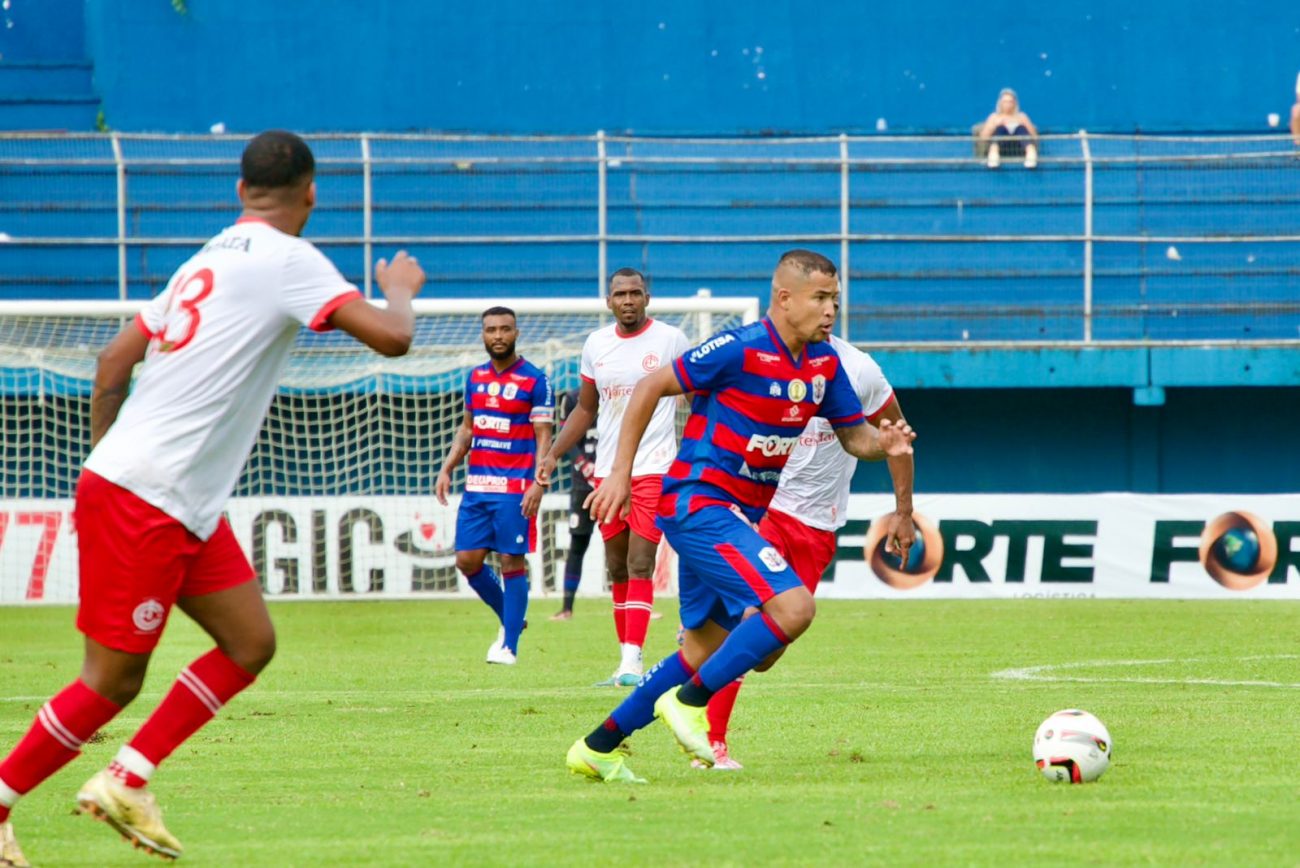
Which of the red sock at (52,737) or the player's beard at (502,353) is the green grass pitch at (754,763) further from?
the player's beard at (502,353)

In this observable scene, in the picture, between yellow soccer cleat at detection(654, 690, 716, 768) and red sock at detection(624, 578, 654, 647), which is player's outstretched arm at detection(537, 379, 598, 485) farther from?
yellow soccer cleat at detection(654, 690, 716, 768)

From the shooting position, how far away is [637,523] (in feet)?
38.1

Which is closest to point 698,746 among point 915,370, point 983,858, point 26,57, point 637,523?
point 983,858

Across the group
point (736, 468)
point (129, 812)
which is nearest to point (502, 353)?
point (736, 468)

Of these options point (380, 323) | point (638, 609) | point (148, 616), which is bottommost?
point (638, 609)

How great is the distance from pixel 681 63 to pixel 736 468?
19.4 m

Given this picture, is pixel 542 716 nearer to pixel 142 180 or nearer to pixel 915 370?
pixel 915 370

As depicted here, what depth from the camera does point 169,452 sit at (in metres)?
5.32

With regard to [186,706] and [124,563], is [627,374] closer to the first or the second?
[186,706]

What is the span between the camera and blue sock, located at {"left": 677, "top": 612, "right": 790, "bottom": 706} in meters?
6.85

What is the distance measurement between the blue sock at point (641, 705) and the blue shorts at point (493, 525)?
5887 millimetres

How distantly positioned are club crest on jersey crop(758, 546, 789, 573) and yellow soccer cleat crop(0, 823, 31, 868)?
2.89 metres

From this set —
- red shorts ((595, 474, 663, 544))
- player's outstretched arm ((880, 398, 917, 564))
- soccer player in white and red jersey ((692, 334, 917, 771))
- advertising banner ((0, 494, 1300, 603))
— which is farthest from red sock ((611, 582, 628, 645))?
advertising banner ((0, 494, 1300, 603))

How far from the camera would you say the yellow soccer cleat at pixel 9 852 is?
17.2 ft
